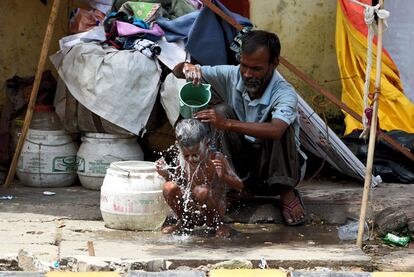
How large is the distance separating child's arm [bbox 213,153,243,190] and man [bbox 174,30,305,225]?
197 millimetres

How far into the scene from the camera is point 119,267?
4832 mm

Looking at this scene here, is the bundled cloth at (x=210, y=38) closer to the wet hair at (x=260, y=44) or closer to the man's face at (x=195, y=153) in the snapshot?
the wet hair at (x=260, y=44)

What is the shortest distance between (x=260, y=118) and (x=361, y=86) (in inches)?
63.7

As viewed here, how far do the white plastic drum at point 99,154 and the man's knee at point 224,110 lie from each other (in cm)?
105

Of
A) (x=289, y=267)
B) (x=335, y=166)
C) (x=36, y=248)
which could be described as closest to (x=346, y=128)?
(x=335, y=166)

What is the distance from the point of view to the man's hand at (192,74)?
226 inches

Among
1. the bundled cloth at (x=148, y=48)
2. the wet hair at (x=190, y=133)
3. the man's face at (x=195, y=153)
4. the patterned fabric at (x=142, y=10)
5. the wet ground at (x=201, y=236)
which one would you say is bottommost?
the wet ground at (x=201, y=236)

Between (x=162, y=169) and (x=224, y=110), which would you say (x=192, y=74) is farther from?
(x=162, y=169)

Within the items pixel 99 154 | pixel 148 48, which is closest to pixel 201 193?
pixel 99 154

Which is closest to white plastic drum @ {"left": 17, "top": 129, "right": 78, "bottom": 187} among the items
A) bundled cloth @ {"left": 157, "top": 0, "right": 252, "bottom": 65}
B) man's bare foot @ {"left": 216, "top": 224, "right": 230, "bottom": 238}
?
bundled cloth @ {"left": 157, "top": 0, "right": 252, "bottom": 65}

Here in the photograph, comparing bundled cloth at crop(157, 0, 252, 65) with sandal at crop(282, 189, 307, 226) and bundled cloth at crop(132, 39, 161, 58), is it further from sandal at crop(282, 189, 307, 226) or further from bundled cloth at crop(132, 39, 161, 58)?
sandal at crop(282, 189, 307, 226)

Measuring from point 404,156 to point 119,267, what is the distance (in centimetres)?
298

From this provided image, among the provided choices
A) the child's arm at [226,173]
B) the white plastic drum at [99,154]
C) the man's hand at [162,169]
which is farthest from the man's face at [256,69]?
the white plastic drum at [99,154]

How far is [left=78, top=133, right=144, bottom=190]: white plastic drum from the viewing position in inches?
262
